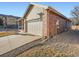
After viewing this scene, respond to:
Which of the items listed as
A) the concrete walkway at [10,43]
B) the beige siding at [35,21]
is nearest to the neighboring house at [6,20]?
the concrete walkway at [10,43]

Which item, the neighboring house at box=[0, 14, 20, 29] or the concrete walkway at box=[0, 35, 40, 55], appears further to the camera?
the neighboring house at box=[0, 14, 20, 29]

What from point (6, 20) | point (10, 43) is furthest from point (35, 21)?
point (10, 43)

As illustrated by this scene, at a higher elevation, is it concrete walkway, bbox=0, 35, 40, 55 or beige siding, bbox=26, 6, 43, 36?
beige siding, bbox=26, 6, 43, 36

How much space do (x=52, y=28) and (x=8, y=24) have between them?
3938 mm

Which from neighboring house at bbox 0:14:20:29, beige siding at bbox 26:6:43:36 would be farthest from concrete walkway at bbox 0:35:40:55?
beige siding at bbox 26:6:43:36

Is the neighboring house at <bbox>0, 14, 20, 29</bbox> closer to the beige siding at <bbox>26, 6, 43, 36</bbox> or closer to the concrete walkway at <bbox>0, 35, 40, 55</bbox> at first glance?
the concrete walkway at <bbox>0, 35, 40, 55</bbox>

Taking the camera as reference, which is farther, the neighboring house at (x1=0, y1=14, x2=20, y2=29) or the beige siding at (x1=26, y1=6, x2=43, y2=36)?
the beige siding at (x1=26, y1=6, x2=43, y2=36)

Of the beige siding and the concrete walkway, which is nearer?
the concrete walkway

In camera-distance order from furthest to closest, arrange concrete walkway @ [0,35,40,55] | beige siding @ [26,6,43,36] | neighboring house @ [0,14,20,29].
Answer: beige siding @ [26,6,43,36] → neighboring house @ [0,14,20,29] → concrete walkway @ [0,35,40,55]

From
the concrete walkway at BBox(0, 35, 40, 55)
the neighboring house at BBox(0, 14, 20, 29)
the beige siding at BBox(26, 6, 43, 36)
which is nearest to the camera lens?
the concrete walkway at BBox(0, 35, 40, 55)

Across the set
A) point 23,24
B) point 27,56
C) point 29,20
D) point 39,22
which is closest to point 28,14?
point 29,20

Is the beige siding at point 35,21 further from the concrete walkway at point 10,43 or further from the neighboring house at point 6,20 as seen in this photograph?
the neighboring house at point 6,20

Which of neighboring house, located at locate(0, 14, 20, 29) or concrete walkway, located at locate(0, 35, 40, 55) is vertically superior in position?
neighboring house, located at locate(0, 14, 20, 29)

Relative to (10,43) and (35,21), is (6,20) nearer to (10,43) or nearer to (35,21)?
(10,43)
